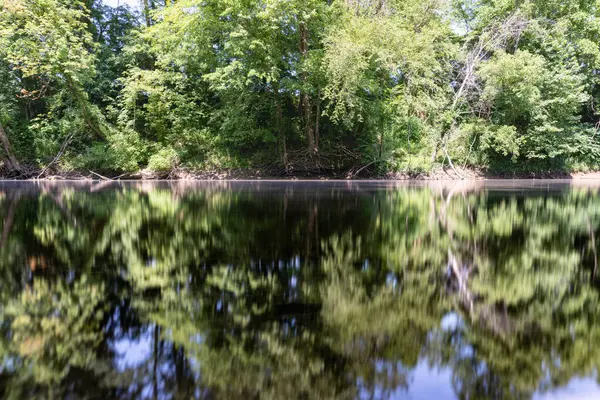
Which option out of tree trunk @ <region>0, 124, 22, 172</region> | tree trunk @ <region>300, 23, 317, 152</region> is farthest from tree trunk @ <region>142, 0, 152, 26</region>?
tree trunk @ <region>300, 23, 317, 152</region>

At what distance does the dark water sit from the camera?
5.53 ft

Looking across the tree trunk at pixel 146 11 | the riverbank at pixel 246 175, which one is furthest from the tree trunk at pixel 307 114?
the tree trunk at pixel 146 11

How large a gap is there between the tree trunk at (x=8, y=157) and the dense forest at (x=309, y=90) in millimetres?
68

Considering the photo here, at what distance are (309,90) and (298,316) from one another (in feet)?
58.3

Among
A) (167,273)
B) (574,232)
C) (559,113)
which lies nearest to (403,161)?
(559,113)

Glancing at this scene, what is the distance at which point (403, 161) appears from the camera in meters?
21.3

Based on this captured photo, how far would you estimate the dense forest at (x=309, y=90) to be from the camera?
1923 centimetres

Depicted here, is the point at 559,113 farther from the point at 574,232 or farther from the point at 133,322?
the point at 133,322

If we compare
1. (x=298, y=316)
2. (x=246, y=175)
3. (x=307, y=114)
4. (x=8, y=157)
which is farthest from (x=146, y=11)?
(x=298, y=316)

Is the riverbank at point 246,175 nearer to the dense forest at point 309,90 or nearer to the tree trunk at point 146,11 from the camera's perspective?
the dense forest at point 309,90

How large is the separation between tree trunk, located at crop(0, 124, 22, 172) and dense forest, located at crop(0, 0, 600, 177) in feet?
0.22

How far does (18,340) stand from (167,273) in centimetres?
127

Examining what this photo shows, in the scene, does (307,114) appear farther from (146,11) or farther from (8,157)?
(8,157)

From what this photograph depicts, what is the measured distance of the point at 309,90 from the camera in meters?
19.1
